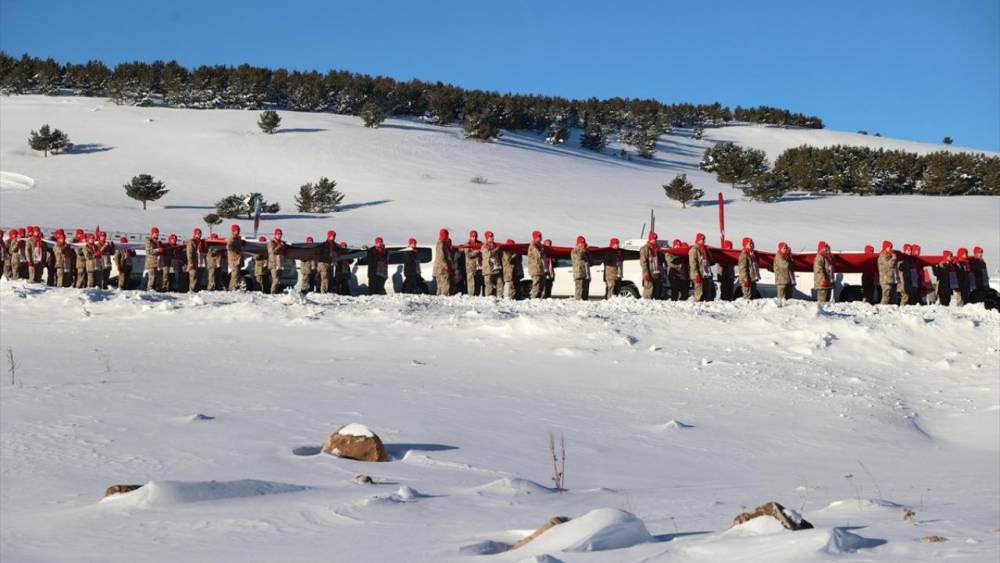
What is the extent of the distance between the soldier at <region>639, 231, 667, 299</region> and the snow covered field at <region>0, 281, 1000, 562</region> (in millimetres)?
2157

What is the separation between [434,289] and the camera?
2267cm

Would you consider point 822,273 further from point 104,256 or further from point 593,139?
point 593,139

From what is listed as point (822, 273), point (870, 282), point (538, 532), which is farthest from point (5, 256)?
point (538, 532)

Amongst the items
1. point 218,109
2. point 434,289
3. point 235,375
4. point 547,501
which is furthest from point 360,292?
point 218,109

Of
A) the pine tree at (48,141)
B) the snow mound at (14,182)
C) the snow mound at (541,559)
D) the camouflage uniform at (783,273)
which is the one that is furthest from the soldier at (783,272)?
the pine tree at (48,141)

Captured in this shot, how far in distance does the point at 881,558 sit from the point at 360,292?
1922 centimetres

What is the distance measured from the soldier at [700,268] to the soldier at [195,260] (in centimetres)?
1021

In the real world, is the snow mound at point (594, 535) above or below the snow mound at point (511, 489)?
above

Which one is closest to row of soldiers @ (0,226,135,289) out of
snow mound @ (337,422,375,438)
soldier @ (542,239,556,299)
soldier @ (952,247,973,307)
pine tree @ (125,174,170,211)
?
soldier @ (542,239,556,299)

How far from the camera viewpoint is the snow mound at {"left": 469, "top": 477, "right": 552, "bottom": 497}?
708 cm

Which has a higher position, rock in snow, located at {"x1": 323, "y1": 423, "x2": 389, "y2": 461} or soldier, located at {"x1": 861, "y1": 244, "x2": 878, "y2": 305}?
soldier, located at {"x1": 861, "y1": 244, "x2": 878, "y2": 305}

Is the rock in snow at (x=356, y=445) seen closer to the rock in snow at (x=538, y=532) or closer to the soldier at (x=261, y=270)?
the rock in snow at (x=538, y=532)

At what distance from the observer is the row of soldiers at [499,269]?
2047 cm

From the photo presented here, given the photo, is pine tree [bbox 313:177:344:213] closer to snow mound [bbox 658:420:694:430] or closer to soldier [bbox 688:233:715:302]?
soldier [bbox 688:233:715:302]
